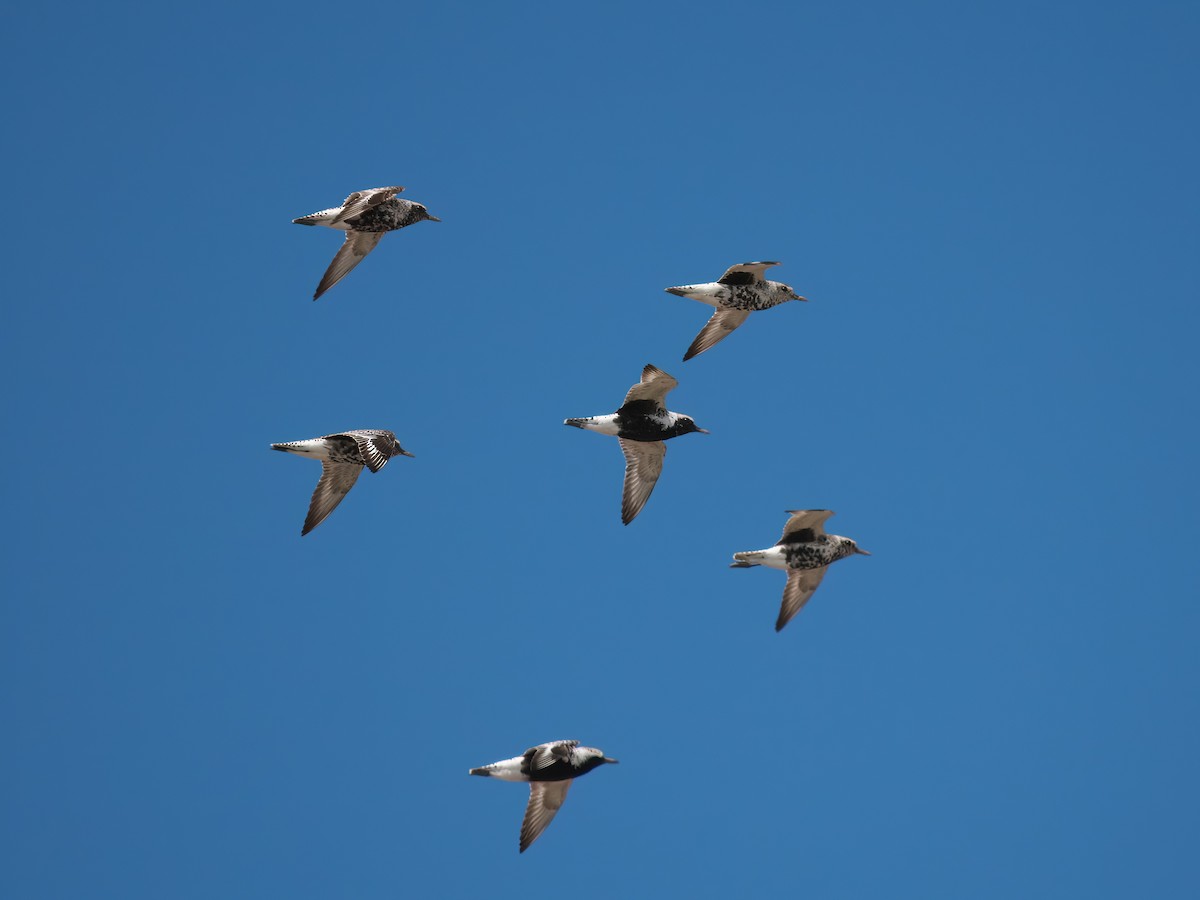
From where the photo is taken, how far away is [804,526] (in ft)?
92.1

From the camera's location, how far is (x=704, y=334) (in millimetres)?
29812

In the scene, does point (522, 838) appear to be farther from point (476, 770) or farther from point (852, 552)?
point (852, 552)

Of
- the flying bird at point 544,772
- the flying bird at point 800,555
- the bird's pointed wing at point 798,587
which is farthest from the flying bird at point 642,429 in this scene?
the flying bird at point 544,772

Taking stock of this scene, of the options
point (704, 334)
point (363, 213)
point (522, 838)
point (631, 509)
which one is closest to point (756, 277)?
point (704, 334)

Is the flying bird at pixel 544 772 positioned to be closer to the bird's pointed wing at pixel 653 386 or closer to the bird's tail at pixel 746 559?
the bird's tail at pixel 746 559

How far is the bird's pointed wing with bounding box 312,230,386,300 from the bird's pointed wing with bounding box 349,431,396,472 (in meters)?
3.49

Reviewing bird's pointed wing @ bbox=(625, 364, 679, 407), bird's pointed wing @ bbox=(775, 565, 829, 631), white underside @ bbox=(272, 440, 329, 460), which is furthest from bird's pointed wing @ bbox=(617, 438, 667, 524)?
white underside @ bbox=(272, 440, 329, 460)

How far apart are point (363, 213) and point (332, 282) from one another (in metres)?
1.50

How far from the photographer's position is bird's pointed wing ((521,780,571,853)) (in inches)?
1039

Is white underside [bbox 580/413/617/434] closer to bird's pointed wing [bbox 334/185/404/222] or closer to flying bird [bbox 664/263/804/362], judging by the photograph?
flying bird [bbox 664/263/804/362]

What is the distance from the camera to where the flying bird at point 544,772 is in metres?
25.8

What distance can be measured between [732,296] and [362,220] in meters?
7.47

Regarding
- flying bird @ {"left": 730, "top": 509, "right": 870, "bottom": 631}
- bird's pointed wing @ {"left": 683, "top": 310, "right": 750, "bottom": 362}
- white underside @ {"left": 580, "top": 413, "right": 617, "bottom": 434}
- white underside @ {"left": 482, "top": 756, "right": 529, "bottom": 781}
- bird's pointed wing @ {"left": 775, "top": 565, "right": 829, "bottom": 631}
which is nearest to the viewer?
white underside @ {"left": 482, "top": 756, "right": 529, "bottom": 781}

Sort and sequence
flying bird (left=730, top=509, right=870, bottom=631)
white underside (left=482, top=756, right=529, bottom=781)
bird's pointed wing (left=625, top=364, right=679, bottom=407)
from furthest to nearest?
flying bird (left=730, top=509, right=870, bottom=631) → bird's pointed wing (left=625, top=364, right=679, bottom=407) → white underside (left=482, top=756, right=529, bottom=781)
